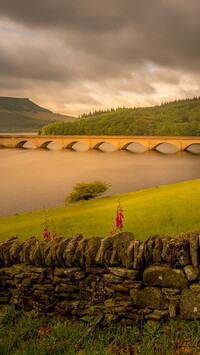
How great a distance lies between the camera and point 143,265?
270 inches

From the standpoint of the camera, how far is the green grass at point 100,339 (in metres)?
6.09

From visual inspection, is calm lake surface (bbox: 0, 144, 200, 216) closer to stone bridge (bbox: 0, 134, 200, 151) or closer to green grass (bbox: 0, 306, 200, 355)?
stone bridge (bbox: 0, 134, 200, 151)

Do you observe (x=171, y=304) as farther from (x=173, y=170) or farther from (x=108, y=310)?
(x=173, y=170)

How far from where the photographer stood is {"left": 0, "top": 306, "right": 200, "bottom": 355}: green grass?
6.09 metres

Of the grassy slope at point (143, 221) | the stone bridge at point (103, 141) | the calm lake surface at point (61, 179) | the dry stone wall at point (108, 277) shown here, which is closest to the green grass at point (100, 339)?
the dry stone wall at point (108, 277)

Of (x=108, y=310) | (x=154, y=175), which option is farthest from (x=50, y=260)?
(x=154, y=175)

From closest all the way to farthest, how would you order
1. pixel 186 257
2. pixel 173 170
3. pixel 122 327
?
pixel 186 257 → pixel 122 327 → pixel 173 170

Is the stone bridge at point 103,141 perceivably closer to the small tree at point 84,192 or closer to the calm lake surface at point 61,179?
the calm lake surface at point 61,179

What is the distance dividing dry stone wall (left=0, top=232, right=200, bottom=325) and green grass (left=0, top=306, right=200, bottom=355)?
10.1 inches

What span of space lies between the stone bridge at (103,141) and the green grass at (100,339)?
380 feet

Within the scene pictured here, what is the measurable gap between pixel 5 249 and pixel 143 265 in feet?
13.3

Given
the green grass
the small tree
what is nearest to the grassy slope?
the green grass

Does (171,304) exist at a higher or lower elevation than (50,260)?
A: lower

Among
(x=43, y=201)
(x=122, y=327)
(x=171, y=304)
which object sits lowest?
(x=43, y=201)
